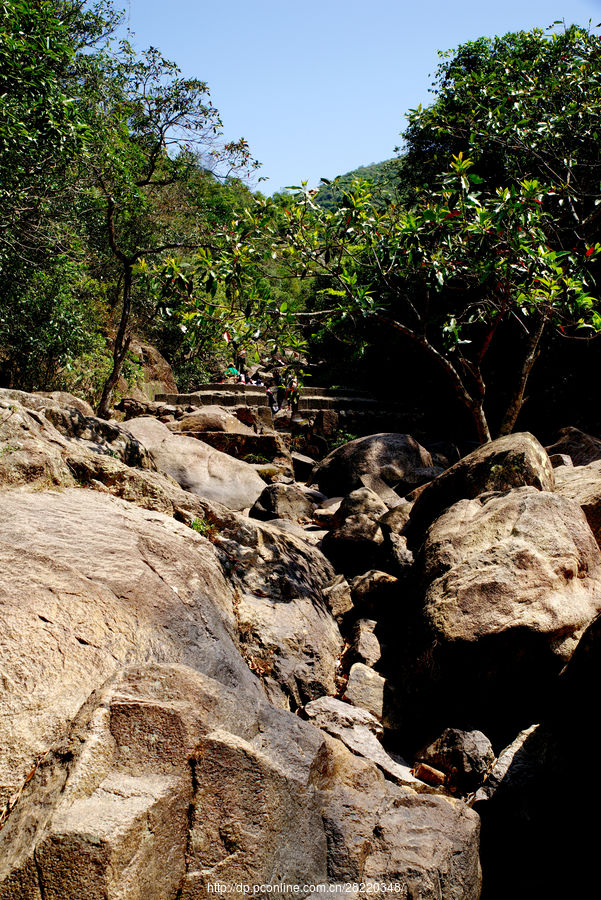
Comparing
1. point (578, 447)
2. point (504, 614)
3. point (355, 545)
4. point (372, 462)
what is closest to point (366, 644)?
point (504, 614)

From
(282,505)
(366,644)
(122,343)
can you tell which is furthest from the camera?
(122,343)

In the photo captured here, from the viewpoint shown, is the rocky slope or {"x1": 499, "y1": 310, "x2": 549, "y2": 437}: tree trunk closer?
the rocky slope

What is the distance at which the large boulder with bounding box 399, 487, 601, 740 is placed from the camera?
12.3ft

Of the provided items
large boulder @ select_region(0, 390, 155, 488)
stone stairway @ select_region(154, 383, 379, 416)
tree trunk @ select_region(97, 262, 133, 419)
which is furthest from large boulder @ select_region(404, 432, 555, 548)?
stone stairway @ select_region(154, 383, 379, 416)

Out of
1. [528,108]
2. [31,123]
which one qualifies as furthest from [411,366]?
[31,123]

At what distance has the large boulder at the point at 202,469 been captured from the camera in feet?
27.6

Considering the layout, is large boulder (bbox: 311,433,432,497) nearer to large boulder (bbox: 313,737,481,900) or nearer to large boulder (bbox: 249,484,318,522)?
large boulder (bbox: 249,484,318,522)

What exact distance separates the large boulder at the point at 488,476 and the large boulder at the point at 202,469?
126 inches

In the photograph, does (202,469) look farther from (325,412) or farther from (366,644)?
(325,412)

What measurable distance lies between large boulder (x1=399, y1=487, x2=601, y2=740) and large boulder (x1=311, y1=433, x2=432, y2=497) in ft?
16.1

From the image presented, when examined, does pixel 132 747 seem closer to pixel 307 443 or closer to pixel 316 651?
pixel 316 651

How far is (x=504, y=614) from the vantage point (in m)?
3.83

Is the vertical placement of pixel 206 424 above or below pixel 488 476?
above

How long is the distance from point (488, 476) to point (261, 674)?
9.68 feet
